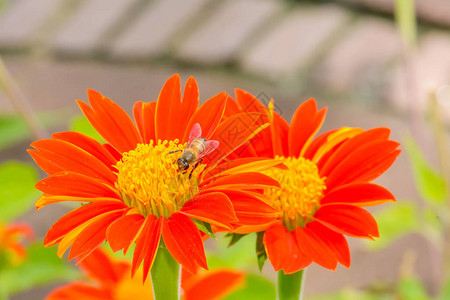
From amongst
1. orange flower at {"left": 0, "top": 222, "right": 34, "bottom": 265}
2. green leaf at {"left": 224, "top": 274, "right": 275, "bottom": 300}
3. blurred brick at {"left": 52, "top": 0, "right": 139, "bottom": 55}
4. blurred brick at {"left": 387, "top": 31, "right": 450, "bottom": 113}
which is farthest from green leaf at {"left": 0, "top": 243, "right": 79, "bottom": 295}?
blurred brick at {"left": 52, "top": 0, "right": 139, "bottom": 55}

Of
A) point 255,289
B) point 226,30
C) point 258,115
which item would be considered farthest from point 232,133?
point 226,30

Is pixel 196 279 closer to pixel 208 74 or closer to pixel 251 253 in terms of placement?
pixel 251 253

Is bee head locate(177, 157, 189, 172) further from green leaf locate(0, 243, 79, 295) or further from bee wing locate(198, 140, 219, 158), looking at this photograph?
green leaf locate(0, 243, 79, 295)

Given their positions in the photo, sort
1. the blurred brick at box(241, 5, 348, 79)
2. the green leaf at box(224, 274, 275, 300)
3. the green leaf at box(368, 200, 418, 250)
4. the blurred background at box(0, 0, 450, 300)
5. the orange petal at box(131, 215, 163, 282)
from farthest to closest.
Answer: the blurred brick at box(241, 5, 348, 79) < the blurred background at box(0, 0, 450, 300) < the green leaf at box(368, 200, 418, 250) < the green leaf at box(224, 274, 275, 300) < the orange petal at box(131, 215, 163, 282)

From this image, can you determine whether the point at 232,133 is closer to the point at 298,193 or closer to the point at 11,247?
the point at 298,193

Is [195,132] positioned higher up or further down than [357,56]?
further down

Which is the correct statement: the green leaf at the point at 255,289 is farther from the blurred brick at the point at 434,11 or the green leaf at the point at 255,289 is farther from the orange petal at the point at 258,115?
the blurred brick at the point at 434,11
